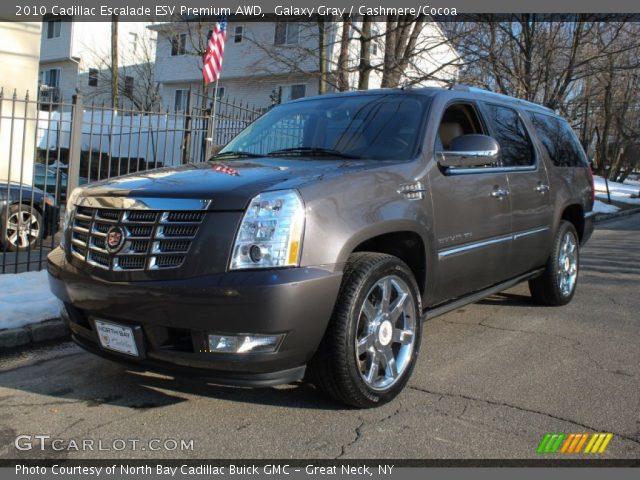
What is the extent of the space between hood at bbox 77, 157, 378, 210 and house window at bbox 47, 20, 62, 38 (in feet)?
125

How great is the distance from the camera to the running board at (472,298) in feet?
13.4

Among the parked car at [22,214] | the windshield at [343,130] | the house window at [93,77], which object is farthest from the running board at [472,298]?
the house window at [93,77]

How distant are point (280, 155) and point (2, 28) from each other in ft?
34.2

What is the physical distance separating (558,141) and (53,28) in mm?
38078

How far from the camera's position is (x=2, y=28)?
1184cm

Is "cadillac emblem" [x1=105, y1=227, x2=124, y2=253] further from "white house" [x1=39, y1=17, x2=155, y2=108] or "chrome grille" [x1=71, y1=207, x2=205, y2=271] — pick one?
"white house" [x1=39, y1=17, x2=155, y2=108]

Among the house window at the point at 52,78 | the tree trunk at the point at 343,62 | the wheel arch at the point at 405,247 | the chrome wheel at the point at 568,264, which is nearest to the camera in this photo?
the wheel arch at the point at 405,247

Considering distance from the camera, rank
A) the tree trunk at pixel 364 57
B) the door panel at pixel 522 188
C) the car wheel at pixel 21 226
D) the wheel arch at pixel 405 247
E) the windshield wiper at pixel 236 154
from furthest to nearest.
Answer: the tree trunk at pixel 364 57, the car wheel at pixel 21 226, the door panel at pixel 522 188, the windshield wiper at pixel 236 154, the wheel arch at pixel 405 247

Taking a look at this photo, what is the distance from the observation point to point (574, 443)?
3074 millimetres

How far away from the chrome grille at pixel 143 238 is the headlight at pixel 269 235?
0.25 meters

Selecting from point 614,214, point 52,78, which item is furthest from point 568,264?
point 52,78

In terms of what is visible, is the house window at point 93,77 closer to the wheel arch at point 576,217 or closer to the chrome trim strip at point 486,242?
the wheel arch at point 576,217

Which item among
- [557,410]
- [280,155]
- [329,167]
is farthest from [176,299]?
[557,410]

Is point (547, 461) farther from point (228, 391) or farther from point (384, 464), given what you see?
point (228, 391)
